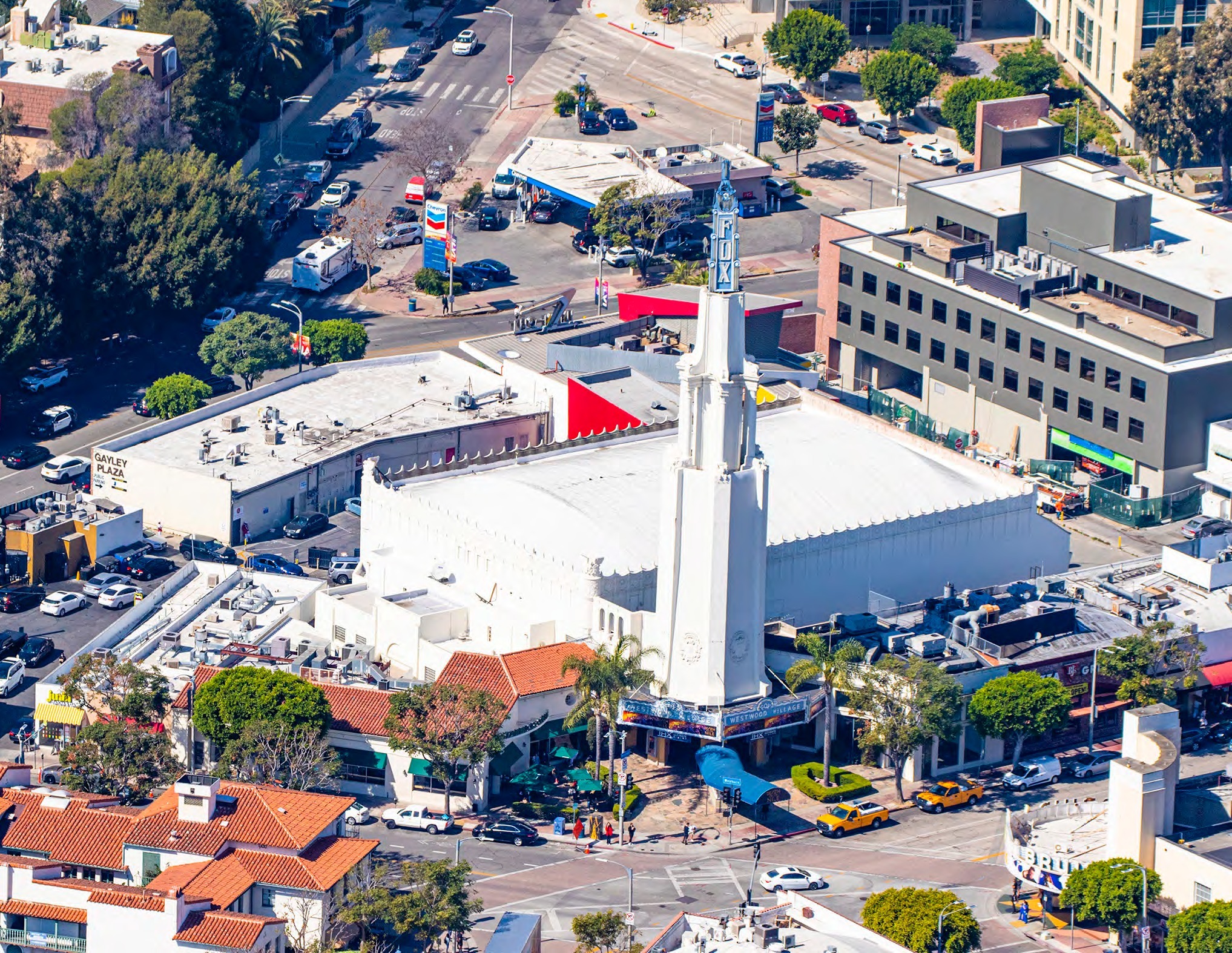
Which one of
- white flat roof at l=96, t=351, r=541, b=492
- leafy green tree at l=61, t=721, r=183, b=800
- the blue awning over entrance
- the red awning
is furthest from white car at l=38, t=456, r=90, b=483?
the red awning

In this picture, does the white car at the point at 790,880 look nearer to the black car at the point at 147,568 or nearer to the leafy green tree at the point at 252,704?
the leafy green tree at the point at 252,704

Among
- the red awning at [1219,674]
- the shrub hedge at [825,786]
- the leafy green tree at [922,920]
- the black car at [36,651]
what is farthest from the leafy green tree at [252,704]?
the red awning at [1219,674]

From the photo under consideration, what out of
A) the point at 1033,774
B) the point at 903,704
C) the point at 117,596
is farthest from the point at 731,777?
the point at 117,596

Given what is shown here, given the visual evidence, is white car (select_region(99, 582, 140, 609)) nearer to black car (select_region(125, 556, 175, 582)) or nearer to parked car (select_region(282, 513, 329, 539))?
black car (select_region(125, 556, 175, 582))

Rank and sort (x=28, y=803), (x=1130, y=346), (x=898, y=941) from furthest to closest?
(x=1130, y=346) < (x=28, y=803) < (x=898, y=941)

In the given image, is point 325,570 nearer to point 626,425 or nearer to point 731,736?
point 626,425

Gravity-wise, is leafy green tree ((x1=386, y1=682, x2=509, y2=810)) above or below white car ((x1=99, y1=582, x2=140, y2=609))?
above

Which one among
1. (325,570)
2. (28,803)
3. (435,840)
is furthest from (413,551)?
(28,803)
